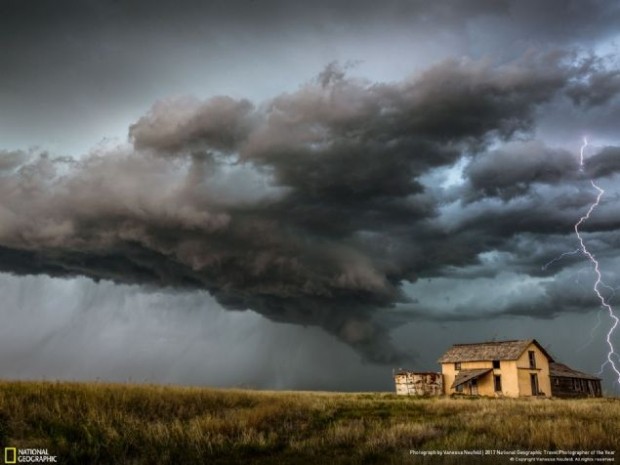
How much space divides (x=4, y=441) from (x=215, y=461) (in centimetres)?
491

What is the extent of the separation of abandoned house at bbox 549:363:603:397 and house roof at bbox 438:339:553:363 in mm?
3382

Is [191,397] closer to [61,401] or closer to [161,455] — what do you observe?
[61,401]

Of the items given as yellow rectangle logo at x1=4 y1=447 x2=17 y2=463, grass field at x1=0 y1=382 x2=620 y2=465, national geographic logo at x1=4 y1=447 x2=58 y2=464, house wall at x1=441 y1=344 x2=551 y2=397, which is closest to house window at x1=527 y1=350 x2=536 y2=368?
house wall at x1=441 y1=344 x2=551 y2=397

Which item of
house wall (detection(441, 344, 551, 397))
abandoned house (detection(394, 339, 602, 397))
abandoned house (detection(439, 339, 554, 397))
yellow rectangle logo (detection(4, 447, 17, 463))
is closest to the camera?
yellow rectangle logo (detection(4, 447, 17, 463))

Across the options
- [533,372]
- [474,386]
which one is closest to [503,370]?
[533,372]

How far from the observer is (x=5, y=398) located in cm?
1491

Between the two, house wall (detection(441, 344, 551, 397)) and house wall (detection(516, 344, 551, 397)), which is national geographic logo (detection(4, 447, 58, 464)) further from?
house wall (detection(516, 344, 551, 397))

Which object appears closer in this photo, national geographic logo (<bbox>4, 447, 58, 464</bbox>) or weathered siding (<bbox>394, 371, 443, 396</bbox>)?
national geographic logo (<bbox>4, 447, 58, 464</bbox>)

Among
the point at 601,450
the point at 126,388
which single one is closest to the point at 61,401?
the point at 126,388

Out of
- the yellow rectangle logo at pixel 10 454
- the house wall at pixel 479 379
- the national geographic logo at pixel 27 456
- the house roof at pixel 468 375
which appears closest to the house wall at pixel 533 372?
the house wall at pixel 479 379

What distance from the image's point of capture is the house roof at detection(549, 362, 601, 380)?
6088cm

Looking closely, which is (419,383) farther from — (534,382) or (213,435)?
(213,435)

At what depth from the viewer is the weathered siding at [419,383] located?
59.9 meters

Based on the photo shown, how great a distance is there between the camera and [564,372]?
206 ft
